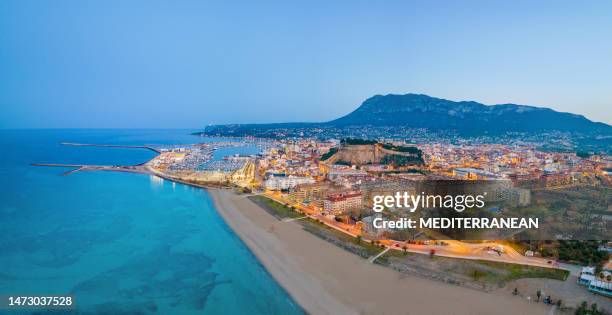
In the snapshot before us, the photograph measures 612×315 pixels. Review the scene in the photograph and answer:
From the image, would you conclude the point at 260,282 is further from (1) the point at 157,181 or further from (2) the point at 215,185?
(1) the point at 157,181

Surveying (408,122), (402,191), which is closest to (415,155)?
(402,191)

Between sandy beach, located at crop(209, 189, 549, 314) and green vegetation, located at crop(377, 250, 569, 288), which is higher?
green vegetation, located at crop(377, 250, 569, 288)

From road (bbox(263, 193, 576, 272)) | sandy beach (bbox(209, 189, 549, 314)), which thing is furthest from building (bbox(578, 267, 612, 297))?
sandy beach (bbox(209, 189, 549, 314))

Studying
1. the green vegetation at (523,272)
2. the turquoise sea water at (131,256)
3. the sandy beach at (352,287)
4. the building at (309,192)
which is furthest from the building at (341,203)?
the green vegetation at (523,272)

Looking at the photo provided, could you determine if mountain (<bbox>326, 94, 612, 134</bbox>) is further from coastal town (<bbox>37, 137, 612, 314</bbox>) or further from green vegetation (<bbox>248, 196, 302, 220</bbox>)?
green vegetation (<bbox>248, 196, 302, 220</bbox>)

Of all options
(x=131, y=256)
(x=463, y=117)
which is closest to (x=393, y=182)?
(x=131, y=256)

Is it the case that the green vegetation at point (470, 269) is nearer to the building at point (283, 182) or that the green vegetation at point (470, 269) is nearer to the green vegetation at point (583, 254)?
the green vegetation at point (583, 254)

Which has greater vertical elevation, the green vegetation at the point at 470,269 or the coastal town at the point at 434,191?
the coastal town at the point at 434,191
